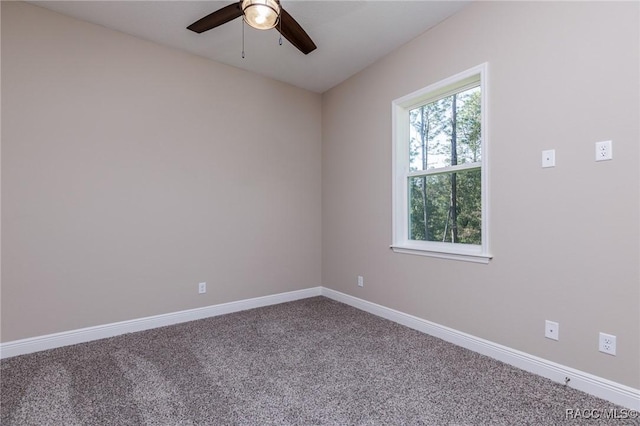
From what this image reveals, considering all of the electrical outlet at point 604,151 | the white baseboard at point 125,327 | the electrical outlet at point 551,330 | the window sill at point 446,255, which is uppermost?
the electrical outlet at point 604,151

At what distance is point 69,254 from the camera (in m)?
2.51

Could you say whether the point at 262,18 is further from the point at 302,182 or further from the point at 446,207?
the point at 302,182

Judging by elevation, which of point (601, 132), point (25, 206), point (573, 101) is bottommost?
point (25, 206)

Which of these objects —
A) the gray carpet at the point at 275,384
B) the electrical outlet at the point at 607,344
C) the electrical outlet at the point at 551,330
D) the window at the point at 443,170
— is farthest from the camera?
the window at the point at 443,170

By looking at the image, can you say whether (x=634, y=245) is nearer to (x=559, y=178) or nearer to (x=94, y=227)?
(x=559, y=178)

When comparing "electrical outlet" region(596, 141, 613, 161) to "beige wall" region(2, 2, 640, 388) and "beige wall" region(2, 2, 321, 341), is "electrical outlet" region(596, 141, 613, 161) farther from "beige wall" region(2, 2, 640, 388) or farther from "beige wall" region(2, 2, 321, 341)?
"beige wall" region(2, 2, 321, 341)

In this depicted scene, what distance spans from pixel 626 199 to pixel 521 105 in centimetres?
85

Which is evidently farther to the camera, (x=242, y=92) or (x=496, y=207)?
(x=242, y=92)

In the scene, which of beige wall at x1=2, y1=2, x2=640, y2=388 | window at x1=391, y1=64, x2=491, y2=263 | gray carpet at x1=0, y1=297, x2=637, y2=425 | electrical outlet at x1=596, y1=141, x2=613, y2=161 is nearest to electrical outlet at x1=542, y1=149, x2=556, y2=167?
beige wall at x1=2, y1=2, x2=640, y2=388

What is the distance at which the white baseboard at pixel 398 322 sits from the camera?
68.1 inches

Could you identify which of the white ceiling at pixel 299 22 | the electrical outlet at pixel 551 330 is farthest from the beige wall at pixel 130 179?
the electrical outlet at pixel 551 330

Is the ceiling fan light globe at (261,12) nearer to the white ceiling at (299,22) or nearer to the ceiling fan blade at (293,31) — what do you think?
the ceiling fan blade at (293,31)

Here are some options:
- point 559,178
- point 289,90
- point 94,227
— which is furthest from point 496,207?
point 94,227

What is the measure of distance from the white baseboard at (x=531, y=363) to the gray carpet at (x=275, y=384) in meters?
0.06
